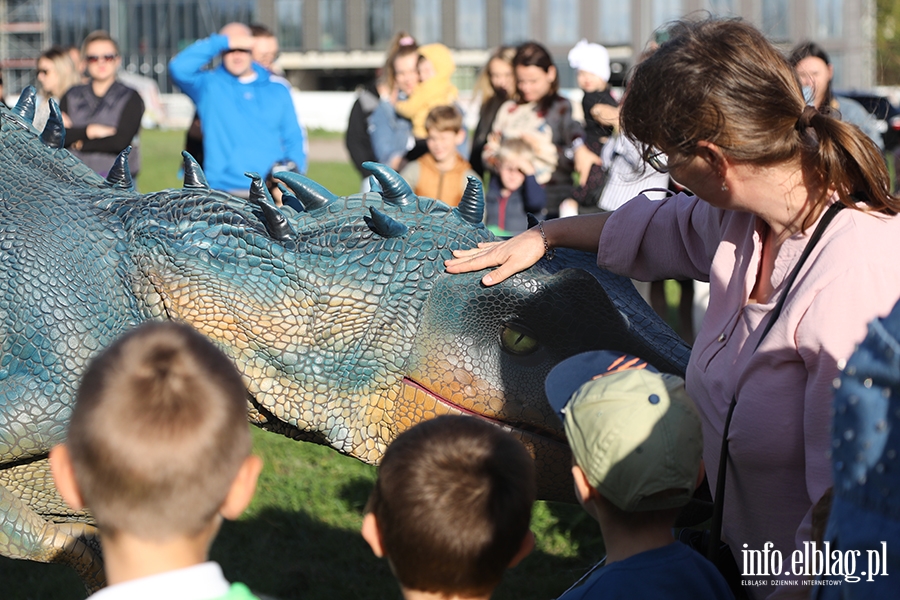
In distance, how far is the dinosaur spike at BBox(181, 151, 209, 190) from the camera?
2525 mm

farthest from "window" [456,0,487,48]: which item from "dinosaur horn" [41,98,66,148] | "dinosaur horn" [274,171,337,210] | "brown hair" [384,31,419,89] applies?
"dinosaur horn" [274,171,337,210]

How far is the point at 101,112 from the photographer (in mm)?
6844

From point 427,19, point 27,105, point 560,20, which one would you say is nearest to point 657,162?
point 27,105

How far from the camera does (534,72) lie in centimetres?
639

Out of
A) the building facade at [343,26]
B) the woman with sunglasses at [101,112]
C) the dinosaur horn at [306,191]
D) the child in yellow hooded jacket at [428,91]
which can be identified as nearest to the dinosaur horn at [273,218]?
the dinosaur horn at [306,191]

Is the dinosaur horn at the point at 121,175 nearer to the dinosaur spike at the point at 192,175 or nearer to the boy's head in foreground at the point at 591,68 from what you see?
the dinosaur spike at the point at 192,175

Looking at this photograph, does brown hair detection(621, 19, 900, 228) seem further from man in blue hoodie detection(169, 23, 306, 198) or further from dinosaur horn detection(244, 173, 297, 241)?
man in blue hoodie detection(169, 23, 306, 198)

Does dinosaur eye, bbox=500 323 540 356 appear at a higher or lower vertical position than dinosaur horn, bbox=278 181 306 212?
lower

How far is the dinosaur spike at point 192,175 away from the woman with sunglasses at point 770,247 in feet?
3.73

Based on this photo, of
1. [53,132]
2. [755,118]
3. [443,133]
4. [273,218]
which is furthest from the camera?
[443,133]

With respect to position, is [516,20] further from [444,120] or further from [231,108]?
[231,108]

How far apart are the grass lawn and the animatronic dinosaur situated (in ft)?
4.92

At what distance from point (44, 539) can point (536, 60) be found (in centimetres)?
479

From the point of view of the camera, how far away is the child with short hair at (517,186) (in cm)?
631
